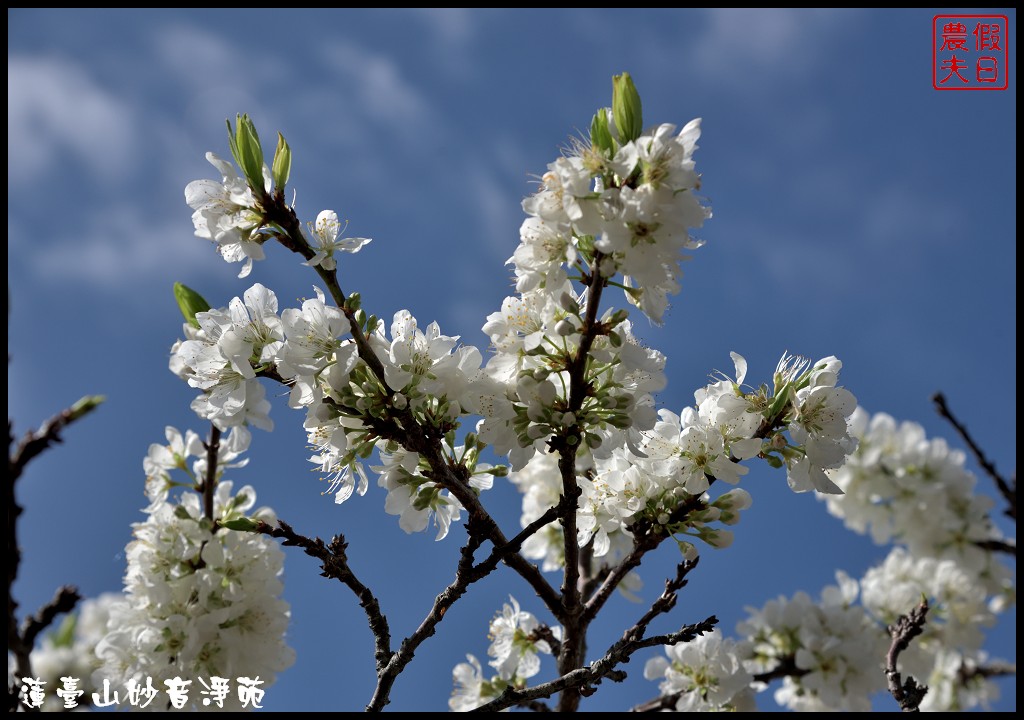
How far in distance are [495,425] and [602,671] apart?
0.88m

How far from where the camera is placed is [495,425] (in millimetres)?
2594

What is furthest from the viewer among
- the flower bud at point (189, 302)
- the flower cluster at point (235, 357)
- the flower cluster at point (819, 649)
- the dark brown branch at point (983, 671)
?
the dark brown branch at point (983, 671)

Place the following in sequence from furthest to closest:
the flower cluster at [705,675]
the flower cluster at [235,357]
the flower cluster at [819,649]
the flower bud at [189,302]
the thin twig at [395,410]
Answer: the flower cluster at [819,649] < the flower cluster at [705,675] < the flower bud at [189,302] < the flower cluster at [235,357] < the thin twig at [395,410]

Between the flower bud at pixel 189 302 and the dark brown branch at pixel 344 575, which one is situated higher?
the flower bud at pixel 189 302

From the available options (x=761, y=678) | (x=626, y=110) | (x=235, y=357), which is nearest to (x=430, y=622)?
(x=235, y=357)

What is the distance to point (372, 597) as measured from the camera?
2719mm

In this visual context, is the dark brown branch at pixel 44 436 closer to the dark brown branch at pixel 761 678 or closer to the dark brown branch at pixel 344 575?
the dark brown branch at pixel 344 575

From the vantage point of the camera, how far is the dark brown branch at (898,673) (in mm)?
3215

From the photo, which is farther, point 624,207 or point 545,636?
point 545,636

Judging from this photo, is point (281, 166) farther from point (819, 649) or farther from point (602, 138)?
point (819, 649)

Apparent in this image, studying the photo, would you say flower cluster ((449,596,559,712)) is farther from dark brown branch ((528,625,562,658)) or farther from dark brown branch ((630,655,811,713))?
dark brown branch ((630,655,811,713))

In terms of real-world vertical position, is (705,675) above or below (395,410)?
below

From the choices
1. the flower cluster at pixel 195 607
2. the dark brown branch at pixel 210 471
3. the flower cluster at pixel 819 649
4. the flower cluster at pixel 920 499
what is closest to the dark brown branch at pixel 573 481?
the flower cluster at pixel 195 607

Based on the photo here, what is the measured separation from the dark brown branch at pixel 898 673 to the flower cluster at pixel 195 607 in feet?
8.74
